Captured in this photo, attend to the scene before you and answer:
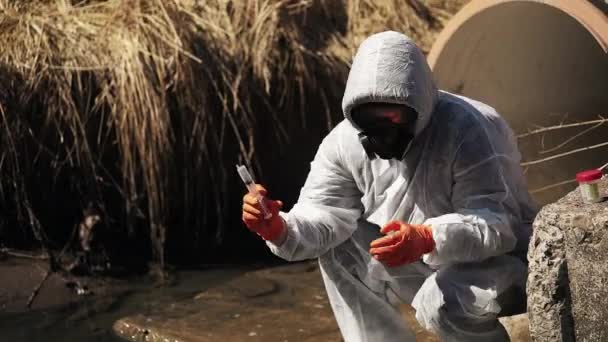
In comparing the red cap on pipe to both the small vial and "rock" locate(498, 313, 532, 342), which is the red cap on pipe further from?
"rock" locate(498, 313, 532, 342)

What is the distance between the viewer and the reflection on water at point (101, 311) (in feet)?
12.7

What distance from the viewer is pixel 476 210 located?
8.14 ft

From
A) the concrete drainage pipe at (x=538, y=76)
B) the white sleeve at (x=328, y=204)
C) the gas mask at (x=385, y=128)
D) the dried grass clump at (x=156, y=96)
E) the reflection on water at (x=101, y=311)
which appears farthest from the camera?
the dried grass clump at (x=156, y=96)

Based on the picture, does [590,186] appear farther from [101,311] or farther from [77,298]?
[77,298]

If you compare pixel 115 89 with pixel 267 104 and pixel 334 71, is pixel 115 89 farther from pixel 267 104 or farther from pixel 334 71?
pixel 334 71

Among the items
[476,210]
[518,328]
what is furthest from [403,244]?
[518,328]

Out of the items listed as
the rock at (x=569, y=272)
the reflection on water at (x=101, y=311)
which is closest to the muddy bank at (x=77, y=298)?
the reflection on water at (x=101, y=311)

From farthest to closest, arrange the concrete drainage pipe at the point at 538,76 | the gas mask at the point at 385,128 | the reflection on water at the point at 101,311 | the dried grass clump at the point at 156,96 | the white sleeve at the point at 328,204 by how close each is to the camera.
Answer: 1. the dried grass clump at the point at 156,96
2. the reflection on water at the point at 101,311
3. the concrete drainage pipe at the point at 538,76
4. the white sleeve at the point at 328,204
5. the gas mask at the point at 385,128

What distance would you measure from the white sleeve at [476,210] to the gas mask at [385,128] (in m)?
0.13

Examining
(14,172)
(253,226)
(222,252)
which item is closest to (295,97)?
(222,252)

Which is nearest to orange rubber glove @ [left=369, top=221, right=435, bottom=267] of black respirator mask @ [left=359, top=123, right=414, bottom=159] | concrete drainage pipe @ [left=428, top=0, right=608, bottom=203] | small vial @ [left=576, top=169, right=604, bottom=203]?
black respirator mask @ [left=359, top=123, right=414, bottom=159]

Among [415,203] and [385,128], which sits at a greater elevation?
[385,128]

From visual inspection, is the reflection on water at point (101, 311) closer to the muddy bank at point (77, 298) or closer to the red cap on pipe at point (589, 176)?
the muddy bank at point (77, 298)

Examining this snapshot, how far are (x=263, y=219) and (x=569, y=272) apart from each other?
0.70 meters
